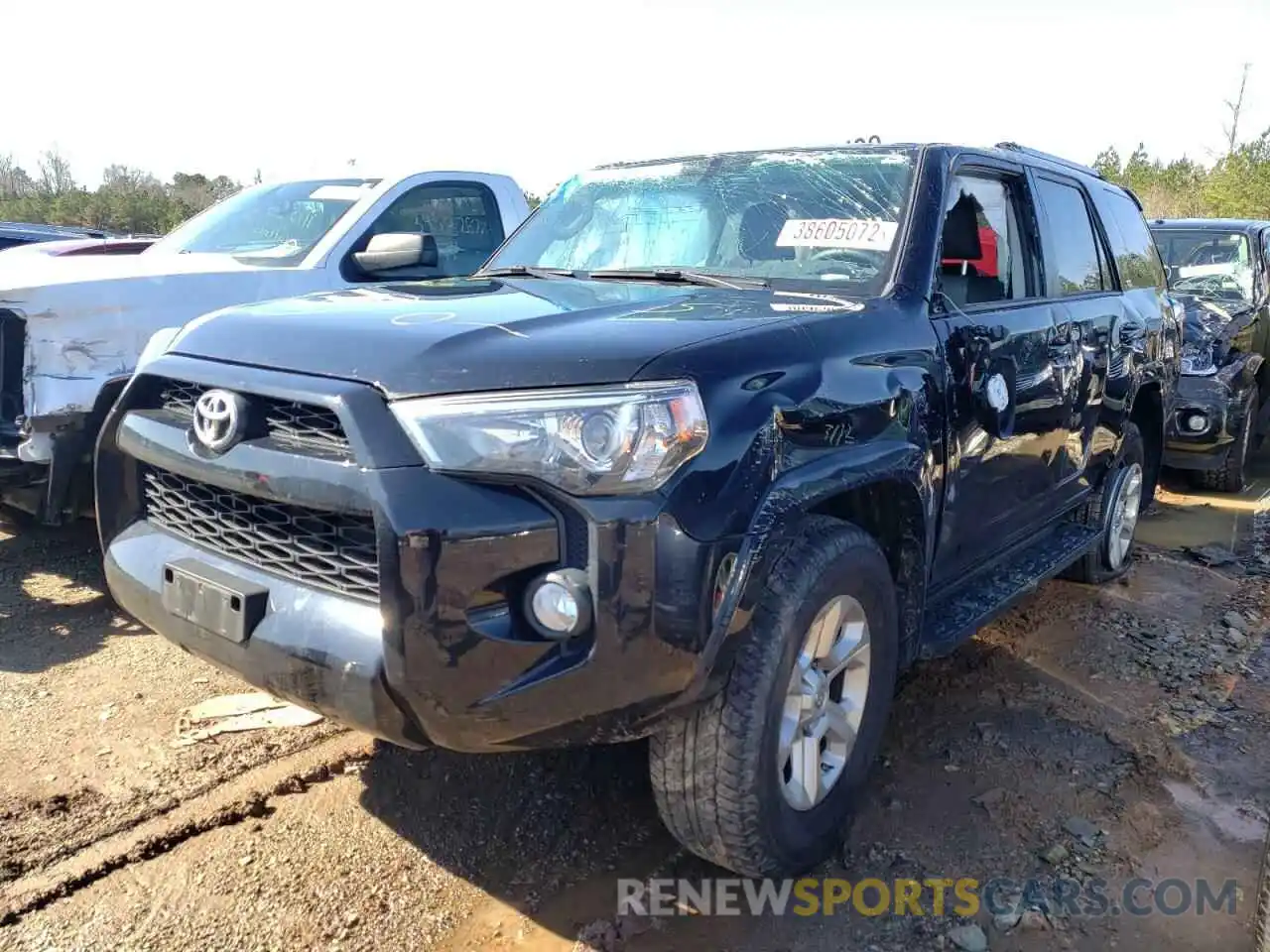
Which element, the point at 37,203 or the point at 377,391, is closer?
the point at 377,391

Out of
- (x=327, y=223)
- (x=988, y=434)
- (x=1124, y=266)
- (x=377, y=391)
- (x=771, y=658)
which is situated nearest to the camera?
(x=377, y=391)

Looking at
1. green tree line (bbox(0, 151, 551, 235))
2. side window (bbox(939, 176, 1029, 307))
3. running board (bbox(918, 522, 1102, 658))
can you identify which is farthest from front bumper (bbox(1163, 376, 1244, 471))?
green tree line (bbox(0, 151, 551, 235))

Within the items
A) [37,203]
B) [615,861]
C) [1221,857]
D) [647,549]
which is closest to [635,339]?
[647,549]

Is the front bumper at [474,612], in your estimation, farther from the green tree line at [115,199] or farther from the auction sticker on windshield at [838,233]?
the green tree line at [115,199]

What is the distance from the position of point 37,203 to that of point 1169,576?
34.5 meters

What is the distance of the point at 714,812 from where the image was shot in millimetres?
2383

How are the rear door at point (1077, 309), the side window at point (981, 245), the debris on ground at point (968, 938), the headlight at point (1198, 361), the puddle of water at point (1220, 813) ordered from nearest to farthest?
the debris on ground at point (968, 938)
the puddle of water at point (1220, 813)
the side window at point (981, 245)
the rear door at point (1077, 309)
the headlight at point (1198, 361)

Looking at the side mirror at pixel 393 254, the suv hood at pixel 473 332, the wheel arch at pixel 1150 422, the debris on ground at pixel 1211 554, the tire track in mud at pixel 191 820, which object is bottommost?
the debris on ground at pixel 1211 554

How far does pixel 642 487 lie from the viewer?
2.07 metres

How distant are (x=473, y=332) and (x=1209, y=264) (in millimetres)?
7943

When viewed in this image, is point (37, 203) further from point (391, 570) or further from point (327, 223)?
point (391, 570)

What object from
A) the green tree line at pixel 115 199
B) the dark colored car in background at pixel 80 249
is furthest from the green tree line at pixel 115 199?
the dark colored car in background at pixel 80 249

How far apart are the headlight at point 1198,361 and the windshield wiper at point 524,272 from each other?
5509mm

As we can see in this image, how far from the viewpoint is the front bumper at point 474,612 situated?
2014 millimetres
